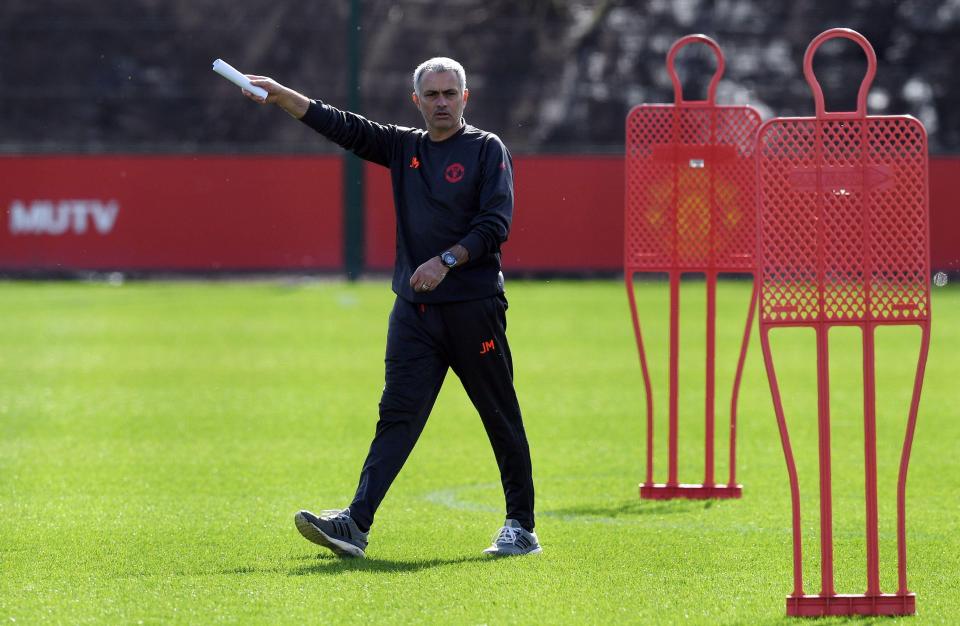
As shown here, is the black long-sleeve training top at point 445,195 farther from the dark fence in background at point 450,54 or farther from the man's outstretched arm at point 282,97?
the dark fence in background at point 450,54

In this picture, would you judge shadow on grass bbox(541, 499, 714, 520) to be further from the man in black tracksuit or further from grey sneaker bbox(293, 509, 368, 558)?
grey sneaker bbox(293, 509, 368, 558)

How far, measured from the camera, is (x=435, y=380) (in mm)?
Result: 6941

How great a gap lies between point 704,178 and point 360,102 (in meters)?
21.9

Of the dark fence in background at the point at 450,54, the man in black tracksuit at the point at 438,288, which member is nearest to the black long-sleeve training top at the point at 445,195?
the man in black tracksuit at the point at 438,288

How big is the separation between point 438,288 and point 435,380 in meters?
0.39

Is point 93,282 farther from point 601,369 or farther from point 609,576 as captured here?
point 609,576

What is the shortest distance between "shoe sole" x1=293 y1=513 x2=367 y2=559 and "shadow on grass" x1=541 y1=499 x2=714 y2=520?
1404 millimetres

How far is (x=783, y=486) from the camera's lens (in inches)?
348

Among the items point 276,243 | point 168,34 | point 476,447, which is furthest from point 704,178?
point 168,34

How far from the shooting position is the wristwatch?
6543 millimetres

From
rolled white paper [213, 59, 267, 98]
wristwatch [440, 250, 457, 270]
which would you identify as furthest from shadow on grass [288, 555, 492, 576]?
rolled white paper [213, 59, 267, 98]

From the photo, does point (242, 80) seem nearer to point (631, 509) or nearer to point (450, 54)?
point (631, 509)

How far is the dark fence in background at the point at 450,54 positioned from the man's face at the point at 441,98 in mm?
23163

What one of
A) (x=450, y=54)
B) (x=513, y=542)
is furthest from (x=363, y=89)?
(x=513, y=542)
